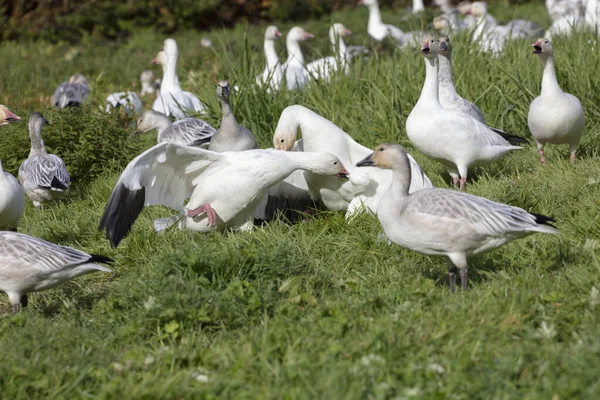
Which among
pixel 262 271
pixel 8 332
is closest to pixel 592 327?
pixel 262 271

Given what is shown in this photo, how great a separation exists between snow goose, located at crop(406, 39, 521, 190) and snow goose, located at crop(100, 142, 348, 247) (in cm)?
71

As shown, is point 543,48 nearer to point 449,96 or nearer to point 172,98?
point 449,96

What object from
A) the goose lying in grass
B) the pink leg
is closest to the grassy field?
the pink leg

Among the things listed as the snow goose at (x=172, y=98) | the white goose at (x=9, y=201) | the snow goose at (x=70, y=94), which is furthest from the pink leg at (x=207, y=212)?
the snow goose at (x=70, y=94)

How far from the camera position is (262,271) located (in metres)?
5.00

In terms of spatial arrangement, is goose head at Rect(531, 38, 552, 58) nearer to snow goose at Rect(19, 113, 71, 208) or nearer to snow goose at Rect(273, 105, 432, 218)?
snow goose at Rect(273, 105, 432, 218)

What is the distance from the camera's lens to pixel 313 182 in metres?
6.61

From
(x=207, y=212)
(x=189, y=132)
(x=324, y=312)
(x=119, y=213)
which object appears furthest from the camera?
(x=189, y=132)

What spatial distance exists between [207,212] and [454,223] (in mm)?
2275

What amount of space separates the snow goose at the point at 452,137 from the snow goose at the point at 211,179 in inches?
27.8

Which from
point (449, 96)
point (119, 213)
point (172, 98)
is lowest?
point (172, 98)

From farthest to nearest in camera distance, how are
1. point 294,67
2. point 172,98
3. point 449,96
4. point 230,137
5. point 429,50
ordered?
point 294,67, point 172,98, point 230,137, point 449,96, point 429,50

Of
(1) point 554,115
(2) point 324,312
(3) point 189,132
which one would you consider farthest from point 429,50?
(2) point 324,312

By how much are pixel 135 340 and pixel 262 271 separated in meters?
0.94
